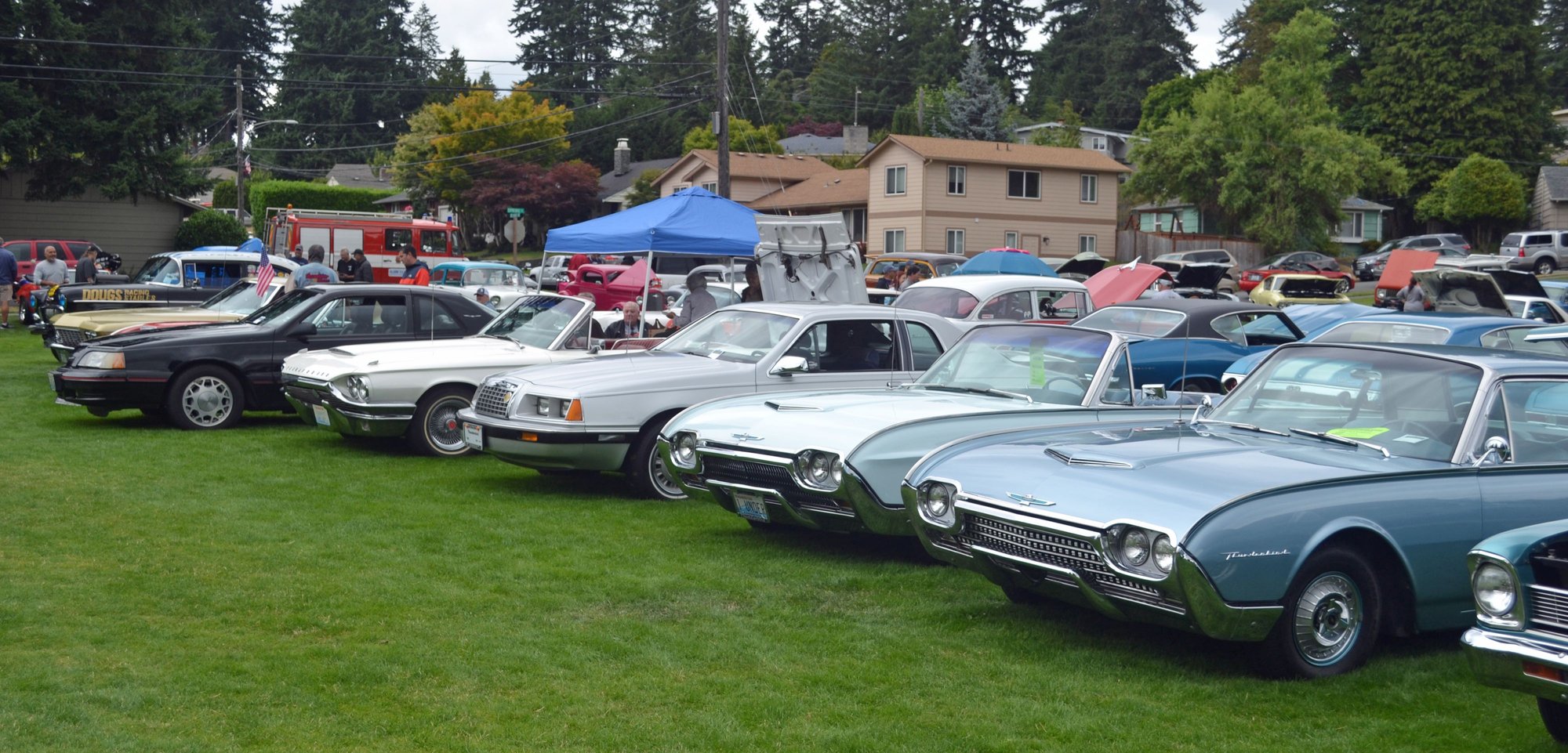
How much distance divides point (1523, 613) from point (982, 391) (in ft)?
14.6

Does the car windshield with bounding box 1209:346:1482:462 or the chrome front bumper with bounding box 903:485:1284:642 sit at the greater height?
the car windshield with bounding box 1209:346:1482:462

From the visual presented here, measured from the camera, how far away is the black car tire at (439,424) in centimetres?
1223

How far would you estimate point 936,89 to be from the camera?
274 feet

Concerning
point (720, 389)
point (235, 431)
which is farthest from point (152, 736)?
point (235, 431)

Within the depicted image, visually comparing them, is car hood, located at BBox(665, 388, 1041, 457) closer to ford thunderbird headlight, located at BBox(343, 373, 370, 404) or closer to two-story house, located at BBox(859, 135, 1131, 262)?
ford thunderbird headlight, located at BBox(343, 373, 370, 404)

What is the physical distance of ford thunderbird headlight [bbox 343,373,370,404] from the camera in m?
11.9

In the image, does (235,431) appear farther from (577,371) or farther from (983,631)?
(983,631)

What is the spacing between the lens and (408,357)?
12289mm

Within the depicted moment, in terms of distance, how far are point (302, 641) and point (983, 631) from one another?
311 cm

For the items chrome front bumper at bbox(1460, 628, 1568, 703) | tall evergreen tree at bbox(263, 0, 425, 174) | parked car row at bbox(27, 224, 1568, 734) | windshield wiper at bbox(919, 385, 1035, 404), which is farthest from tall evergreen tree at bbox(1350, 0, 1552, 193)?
chrome front bumper at bbox(1460, 628, 1568, 703)

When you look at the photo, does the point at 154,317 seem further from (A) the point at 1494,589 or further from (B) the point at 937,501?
(A) the point at 1494,589

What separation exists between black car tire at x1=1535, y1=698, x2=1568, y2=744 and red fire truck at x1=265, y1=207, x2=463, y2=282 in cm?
3782

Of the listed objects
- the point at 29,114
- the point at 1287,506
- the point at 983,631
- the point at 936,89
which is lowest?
the point at 983,631

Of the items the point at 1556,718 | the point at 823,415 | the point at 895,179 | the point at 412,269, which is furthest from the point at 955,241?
the point at 1556,718
